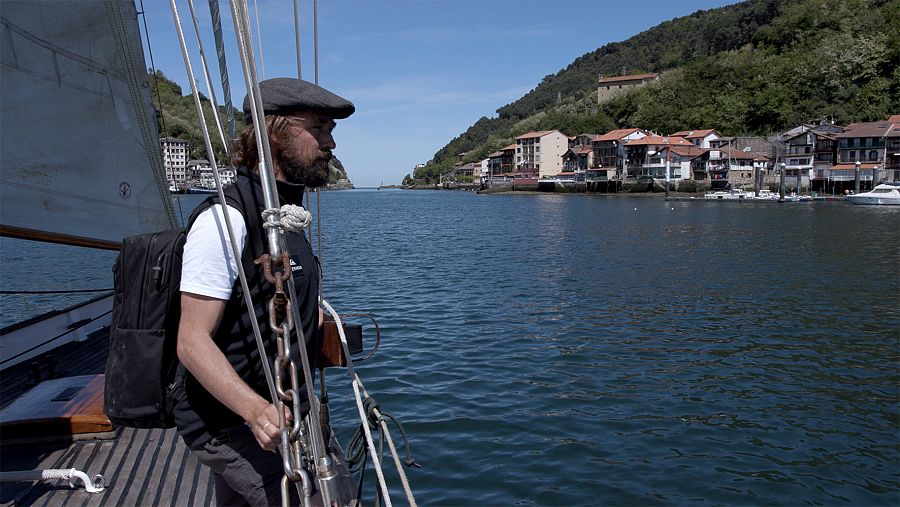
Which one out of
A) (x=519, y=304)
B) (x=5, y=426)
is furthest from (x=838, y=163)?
(x=5, y=426)

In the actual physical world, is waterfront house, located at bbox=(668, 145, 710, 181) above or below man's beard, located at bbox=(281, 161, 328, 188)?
above

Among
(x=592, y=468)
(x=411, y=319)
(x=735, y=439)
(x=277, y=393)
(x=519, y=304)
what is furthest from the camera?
(x=519, y=304)

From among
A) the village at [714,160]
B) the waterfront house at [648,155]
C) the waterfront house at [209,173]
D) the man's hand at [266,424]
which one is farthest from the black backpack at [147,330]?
the waterfront house at [648,155]

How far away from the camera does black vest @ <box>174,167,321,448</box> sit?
231 centimetres

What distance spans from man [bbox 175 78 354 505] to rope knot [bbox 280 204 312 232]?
0.58ft

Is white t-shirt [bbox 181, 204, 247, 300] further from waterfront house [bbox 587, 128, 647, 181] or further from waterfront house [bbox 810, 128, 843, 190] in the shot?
waterfront house [bbox 587, 128, 647, 181]

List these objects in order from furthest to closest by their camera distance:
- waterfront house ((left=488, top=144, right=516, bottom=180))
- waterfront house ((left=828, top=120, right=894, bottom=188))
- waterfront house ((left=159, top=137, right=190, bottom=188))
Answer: waterfront house ((left=488, top=144, right=516, bottom=180)) < waterfront house ((left=828, top=120, right=894, bottom=188)) < waterfront house ((left=159, top=137, right=190, bottom=188))

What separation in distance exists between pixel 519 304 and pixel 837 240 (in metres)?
25.9

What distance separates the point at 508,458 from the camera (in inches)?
322

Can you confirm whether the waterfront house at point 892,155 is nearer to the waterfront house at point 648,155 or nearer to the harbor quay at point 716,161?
the harbor quay at point 716,161

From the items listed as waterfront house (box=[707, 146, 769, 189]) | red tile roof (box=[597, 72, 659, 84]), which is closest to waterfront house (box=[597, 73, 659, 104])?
red tile roof (box=[597, 72, 659, 84])

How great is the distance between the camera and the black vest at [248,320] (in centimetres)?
231

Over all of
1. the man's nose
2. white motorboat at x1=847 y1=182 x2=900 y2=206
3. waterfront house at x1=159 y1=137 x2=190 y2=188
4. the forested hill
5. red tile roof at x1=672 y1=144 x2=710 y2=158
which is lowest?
white motorboat at x1=847 y1=182 x2=900 y2=206

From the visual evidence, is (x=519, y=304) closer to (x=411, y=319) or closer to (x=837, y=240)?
(x=411, y=319)
